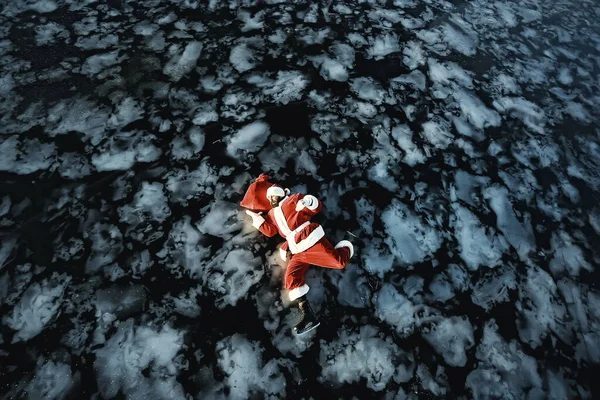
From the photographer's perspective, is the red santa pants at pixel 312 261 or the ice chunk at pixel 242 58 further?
the ice chunk at pixel 242 58

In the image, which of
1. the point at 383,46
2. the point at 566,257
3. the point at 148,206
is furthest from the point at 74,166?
the point at 566,257

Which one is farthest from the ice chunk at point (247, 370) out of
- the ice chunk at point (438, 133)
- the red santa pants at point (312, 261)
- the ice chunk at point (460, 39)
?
the ice chunk at point (460, 39)

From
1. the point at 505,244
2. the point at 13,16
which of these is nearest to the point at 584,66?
the point at 505,244

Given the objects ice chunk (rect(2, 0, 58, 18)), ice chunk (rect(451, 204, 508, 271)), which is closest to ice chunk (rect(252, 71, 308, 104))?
ice chunk (rect(451, 204, 508, 271))

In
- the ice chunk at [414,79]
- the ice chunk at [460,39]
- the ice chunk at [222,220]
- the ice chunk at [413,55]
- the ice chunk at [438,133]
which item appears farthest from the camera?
the ice chunk at [460,39]

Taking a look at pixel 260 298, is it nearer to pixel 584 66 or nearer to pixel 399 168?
pixel 399 168

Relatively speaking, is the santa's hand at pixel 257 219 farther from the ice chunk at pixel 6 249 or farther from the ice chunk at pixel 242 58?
the ice chunk at pixel 242 58
